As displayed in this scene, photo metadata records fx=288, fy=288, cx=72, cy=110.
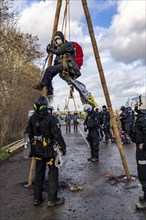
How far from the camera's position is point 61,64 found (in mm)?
6820

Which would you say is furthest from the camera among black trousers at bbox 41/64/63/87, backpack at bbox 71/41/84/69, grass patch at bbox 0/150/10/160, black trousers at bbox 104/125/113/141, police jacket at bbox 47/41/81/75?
black trousers at bbox 104/125/113/141

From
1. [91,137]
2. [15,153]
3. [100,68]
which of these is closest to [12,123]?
[15,153]

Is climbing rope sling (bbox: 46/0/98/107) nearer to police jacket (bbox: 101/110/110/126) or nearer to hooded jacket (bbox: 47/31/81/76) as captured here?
hooded jacket (bbox: 47/31/81/76)

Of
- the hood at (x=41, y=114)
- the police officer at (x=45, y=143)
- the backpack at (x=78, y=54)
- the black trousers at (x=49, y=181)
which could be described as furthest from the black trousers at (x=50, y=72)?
the black trousers at (x=49, y=181)

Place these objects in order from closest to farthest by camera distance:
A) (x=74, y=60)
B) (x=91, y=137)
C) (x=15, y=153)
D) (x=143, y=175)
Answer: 1. (x=143, y=175)
2. (x=74, y=60)
3. (x=91, y=137)
4. (x=15, y=153)

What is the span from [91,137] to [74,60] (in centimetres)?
488

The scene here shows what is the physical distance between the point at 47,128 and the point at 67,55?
1992 millimetres

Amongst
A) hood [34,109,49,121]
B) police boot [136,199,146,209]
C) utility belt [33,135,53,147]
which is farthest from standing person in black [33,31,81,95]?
police boot [136,199,146,209]

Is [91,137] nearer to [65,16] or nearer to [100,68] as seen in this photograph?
[100,68]

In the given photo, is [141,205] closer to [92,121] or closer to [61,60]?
[61,60]

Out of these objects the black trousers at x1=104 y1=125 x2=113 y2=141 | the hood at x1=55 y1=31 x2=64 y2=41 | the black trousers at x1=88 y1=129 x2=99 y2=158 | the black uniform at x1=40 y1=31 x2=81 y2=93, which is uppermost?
the hood at x1=55 y1=31 x2=64 y2=41

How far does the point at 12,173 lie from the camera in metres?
9.23

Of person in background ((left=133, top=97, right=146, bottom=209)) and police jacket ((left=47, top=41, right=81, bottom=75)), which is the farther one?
police jacket ((left=47, top=41, right=81, bottom=75))

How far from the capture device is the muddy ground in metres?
5.27
